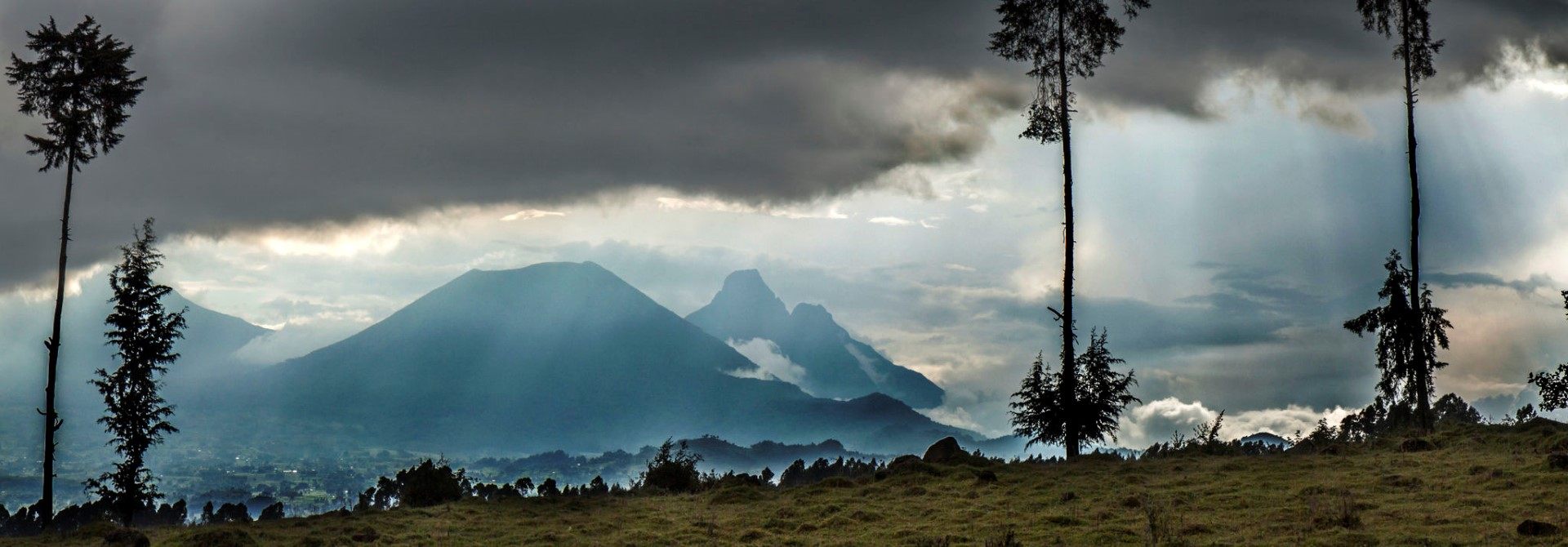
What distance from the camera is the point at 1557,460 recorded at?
2900 cm

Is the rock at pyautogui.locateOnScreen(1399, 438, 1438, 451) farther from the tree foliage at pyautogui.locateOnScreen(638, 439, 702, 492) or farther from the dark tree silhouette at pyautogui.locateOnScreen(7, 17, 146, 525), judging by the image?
the dark tree silhouette at pyautogui.locateOnScreen(7, 17, 146, 525)

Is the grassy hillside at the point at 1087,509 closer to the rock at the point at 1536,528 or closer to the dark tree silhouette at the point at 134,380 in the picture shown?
the rock at the point at 1536,528

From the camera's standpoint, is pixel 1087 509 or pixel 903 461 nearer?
pixel 1087 509

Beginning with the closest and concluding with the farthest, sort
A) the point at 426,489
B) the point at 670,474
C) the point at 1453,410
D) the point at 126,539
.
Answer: the point at 126,539, the point at 426,489, the point at 670,474, the point at 1453,410

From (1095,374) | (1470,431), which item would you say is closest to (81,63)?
(1095,374)

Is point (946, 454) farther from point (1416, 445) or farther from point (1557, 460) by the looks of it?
point (1557, 460)

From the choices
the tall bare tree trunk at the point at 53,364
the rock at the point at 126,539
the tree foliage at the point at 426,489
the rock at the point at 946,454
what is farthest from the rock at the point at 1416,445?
the tall bare tree trunk at the point at 53,364

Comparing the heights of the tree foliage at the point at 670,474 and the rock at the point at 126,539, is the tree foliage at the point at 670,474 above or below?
above

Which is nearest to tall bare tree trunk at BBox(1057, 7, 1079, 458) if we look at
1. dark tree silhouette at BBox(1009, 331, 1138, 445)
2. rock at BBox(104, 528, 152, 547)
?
dark tree silhouette at BBox(1009, 331, 1138, 445)

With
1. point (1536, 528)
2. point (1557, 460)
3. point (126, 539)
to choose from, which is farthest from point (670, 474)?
point (1557, 460)

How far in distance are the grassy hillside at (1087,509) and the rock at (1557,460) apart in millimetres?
169

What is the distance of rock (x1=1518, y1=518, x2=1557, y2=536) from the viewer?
22.4 metres

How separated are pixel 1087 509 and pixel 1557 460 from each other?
1176 centimetres

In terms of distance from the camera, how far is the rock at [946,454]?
39094 millimetres
